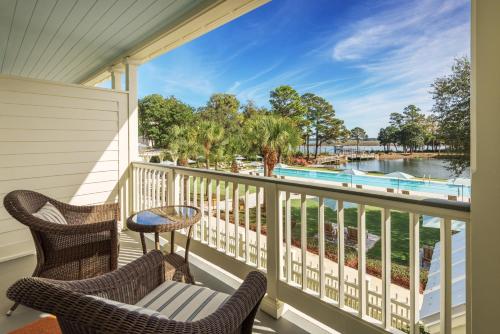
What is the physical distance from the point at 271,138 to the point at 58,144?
12.1m

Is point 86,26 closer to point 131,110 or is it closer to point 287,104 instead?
point 131,110

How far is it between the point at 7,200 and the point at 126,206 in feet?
7.31

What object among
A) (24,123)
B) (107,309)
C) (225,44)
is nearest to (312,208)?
(24,123)

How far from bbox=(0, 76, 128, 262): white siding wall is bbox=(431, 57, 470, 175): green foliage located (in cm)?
1355

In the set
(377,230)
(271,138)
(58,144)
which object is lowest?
(377,230)

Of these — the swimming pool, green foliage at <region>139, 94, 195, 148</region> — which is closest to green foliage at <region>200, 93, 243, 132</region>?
green foliage at <region>139, 94, 195, 148</region>

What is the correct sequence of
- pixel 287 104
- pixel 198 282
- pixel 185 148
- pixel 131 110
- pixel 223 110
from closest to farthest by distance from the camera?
1. pixel 198 282
2. pixel 131 110
3. pixel 185 148
4. pixel 287 104
5. pixel 223 110

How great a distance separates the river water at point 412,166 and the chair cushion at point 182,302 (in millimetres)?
15037

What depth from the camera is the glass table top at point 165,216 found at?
7.91 feet

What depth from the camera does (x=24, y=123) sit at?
337 centimetres

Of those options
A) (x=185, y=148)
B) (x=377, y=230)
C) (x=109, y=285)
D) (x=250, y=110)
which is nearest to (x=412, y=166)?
(x=377, y=230)

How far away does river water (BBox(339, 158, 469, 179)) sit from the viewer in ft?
52.3

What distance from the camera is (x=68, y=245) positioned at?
213 cm

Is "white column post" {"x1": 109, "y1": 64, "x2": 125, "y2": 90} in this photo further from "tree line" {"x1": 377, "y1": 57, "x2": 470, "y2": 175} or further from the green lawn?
"tree line" {"x1": 377, "y1": 57, "x2": 470, "y2": 175}
